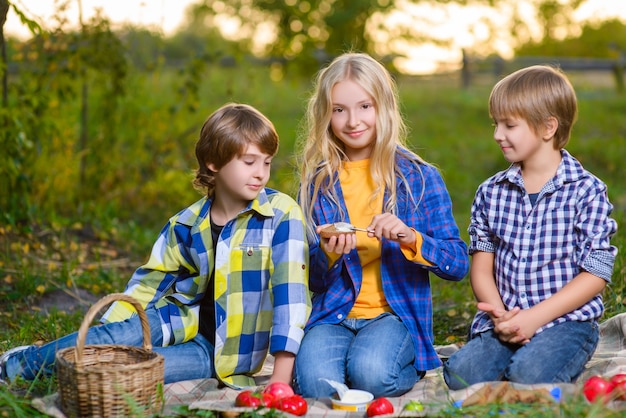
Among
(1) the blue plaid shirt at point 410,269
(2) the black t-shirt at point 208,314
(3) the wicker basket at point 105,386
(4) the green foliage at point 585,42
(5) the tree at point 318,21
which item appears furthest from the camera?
(4) the green foliage at point 585,42

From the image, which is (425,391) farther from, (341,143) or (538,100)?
(538,100)

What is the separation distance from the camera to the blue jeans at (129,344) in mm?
3061

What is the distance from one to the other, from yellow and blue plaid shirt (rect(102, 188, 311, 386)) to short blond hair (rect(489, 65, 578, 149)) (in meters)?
0.90

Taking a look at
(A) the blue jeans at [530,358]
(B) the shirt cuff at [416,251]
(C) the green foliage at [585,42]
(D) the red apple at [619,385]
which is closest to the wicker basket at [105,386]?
A: (B) the shirt cuff at [416,251]

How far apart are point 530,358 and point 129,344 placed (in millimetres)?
1515

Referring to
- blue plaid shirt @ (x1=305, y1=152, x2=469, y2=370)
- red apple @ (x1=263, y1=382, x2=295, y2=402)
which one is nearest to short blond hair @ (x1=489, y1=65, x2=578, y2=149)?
blue plaid shirt @ (x1=305, y1=152, x2=469, y2=370)

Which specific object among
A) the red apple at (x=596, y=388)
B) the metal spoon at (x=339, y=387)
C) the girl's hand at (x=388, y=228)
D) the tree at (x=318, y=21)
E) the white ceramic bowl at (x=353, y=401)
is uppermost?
the tree at (x=318, y=21)

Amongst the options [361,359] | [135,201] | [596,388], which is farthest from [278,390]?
[135,201]

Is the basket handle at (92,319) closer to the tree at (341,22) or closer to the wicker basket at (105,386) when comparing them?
the wicker basket at (105,386)

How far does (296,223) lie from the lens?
3.13 metres

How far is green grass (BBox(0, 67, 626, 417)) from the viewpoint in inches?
158

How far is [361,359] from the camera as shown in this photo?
2.95 metres

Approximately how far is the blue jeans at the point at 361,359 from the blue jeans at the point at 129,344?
0.41 m

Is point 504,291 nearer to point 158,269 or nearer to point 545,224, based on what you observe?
point 545,224
